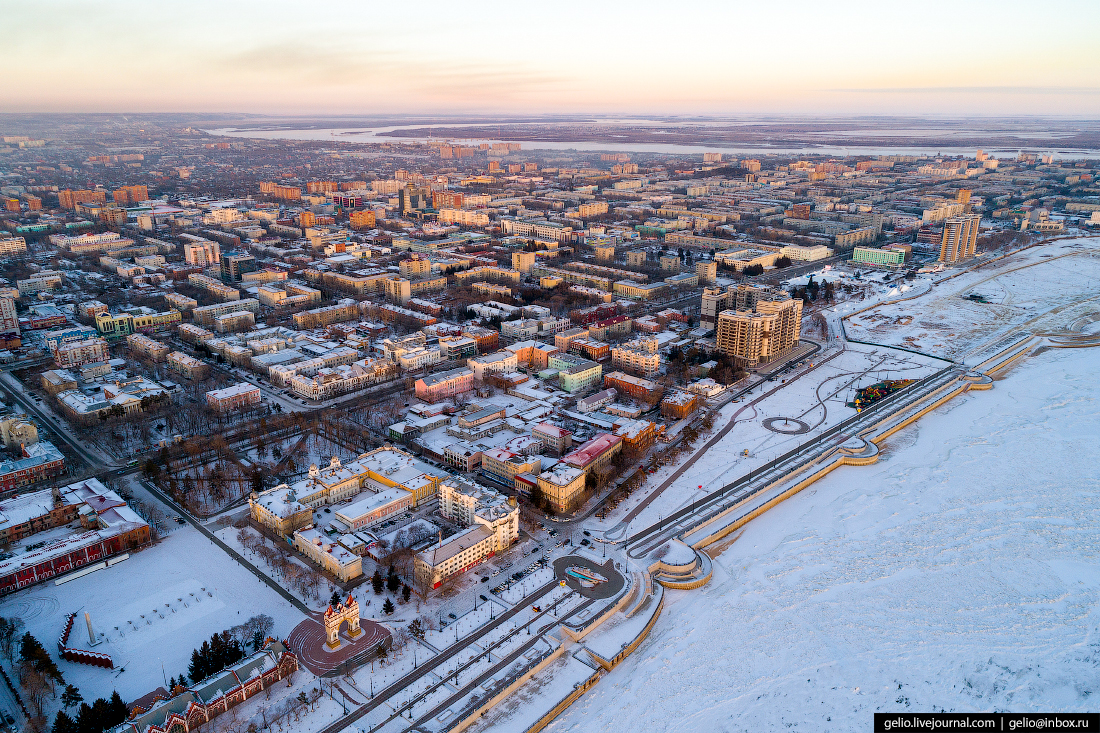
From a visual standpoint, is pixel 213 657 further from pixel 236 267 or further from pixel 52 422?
pixel 236 267

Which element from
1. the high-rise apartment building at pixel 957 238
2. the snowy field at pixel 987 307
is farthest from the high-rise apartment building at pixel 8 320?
the high-rise apartment building at pixel 957 238

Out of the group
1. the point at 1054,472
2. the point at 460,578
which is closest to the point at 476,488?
the point at 460,578

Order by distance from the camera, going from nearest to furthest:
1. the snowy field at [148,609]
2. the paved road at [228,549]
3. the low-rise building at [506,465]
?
1. the snowy field at [148,609]
2. the paved road at [228,549]
3. the low-rise building at [506,465]

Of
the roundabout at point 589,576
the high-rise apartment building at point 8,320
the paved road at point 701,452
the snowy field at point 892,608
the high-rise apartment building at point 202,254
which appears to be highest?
the high-rise apartment building at point 202,254

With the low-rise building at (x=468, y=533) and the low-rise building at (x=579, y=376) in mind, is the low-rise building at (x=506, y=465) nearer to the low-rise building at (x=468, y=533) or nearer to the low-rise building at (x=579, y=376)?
the low-rise building at (x=468, y=533)

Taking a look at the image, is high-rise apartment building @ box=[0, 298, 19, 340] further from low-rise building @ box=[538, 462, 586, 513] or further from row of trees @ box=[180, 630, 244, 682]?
low-rise building @ box=[538, 462, 586, 513]
